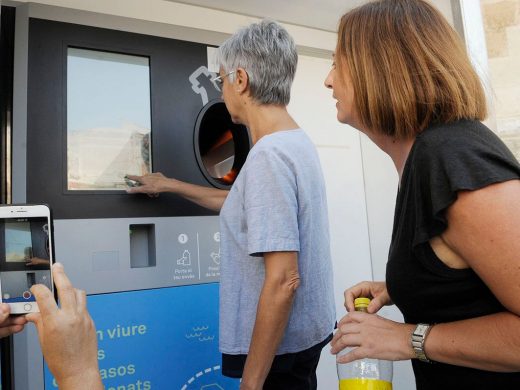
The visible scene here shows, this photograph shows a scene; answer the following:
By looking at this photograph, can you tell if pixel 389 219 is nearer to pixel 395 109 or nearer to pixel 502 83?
pixel 502 83

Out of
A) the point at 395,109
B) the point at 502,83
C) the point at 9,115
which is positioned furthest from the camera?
the point at 502,83

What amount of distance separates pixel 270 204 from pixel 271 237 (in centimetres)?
9

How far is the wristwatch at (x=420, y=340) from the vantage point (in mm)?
897

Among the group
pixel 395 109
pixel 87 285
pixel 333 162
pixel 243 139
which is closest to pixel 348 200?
pixel 333 162

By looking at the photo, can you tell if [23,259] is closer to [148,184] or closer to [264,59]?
[148,184]

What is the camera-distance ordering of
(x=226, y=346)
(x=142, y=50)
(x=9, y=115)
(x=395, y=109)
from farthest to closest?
(x=142, y=50)
(x=9, y=115)
(x=226, y=346)
(x=395, y=109)

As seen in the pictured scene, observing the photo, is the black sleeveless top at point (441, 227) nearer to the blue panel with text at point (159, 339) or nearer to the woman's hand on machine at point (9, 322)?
the woman's hand on machine at point (9, 322)

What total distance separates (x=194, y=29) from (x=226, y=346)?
1259 mm

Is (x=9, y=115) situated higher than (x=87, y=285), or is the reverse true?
(x=9, y=115)

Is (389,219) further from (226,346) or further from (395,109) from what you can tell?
(395,109)

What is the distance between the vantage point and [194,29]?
6.37 ft

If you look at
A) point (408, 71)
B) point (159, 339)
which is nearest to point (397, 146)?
point (408, 71)

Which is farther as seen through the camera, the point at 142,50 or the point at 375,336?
the point at 142,50

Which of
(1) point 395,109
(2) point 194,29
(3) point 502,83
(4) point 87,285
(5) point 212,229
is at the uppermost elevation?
(2) point 194,29
